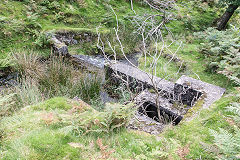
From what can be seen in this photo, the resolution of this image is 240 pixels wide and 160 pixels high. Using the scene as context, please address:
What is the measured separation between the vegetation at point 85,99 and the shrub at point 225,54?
0.02 metres

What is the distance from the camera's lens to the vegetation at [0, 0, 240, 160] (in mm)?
1715

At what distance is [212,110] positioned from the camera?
262 centimetres

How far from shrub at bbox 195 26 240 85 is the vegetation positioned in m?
0.02

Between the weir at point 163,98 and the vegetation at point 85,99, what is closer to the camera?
the vegetation at point 85,99

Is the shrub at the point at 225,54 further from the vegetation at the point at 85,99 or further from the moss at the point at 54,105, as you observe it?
the moss at the point at 54,105

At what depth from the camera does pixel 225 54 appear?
4.57 m

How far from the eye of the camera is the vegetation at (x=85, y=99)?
5.63 ft

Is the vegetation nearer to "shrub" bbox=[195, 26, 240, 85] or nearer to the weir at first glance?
"shrub" bbox=[195, 26, 240, 85]

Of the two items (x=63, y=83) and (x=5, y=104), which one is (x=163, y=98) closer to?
(x=63, y=83)

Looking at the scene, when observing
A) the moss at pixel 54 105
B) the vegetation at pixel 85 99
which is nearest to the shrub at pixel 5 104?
the vegetation at pixel 85 99

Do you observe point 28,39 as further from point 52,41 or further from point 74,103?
point 74,103

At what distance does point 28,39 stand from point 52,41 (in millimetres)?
857

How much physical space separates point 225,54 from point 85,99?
3979mm

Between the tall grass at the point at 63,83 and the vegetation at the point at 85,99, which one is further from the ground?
the vegetation at the point at 85,99
